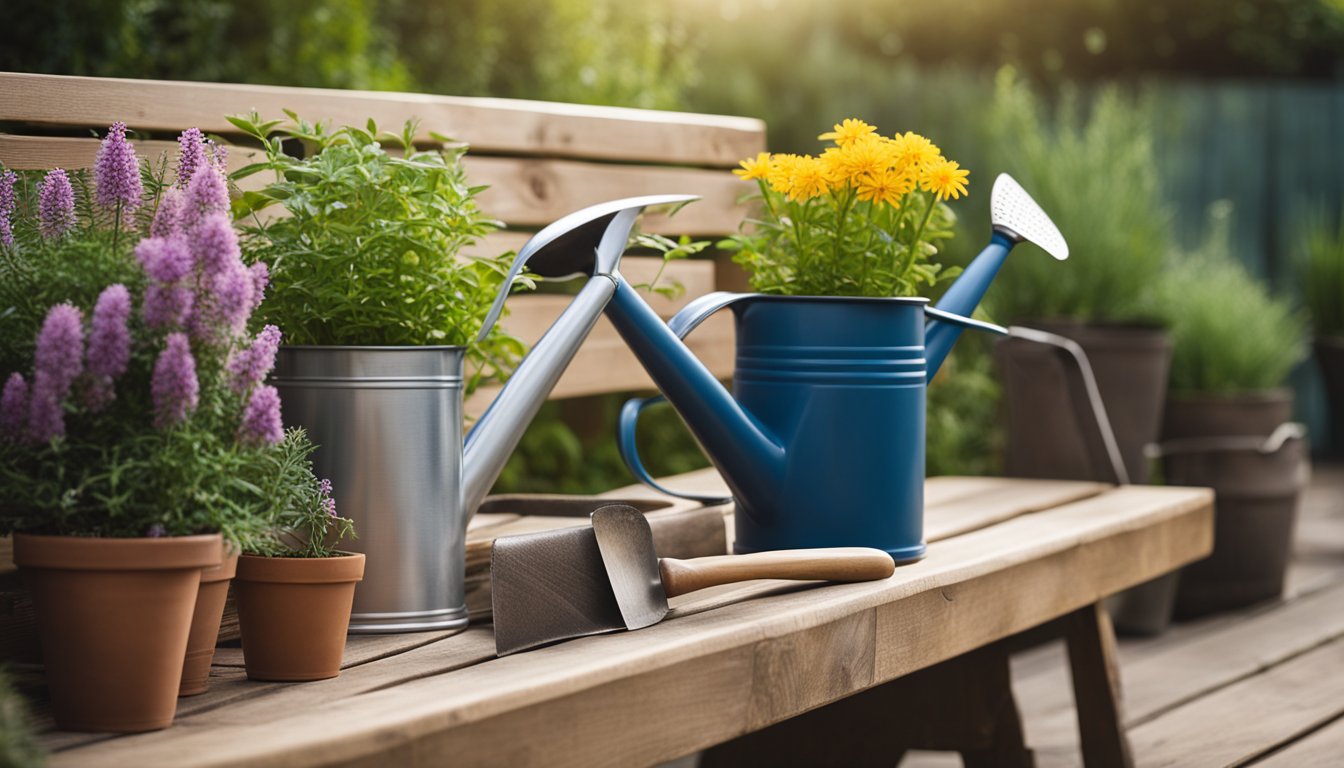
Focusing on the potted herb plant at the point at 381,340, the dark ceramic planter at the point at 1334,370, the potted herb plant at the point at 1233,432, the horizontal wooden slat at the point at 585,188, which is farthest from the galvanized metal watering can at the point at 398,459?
the dark ceramic planter at the point at 1334,370

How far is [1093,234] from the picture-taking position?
429cm

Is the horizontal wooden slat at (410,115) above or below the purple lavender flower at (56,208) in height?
above

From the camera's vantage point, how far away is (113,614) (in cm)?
96

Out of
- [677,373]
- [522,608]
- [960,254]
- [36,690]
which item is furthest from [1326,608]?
[36,690]

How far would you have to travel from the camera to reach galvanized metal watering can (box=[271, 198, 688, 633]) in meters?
1.24

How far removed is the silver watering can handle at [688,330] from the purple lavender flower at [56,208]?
0.57 m

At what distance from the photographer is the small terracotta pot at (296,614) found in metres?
1.11

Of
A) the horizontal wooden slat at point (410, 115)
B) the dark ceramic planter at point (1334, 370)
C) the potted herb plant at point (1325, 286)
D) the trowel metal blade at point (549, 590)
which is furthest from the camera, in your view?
the potted herb plant at point (1325, 286)

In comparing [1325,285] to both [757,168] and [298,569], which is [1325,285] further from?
[298,569]

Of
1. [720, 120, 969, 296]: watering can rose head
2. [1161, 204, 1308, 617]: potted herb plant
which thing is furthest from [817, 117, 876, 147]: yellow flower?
[1161, 204, 1308, 617]: potted herb plant

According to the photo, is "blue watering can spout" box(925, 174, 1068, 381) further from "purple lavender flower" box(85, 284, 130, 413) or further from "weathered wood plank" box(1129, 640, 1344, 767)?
"purple lavender flower" box(85, 284, 130, 413)

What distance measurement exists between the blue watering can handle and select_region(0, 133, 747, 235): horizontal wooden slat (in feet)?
1.79

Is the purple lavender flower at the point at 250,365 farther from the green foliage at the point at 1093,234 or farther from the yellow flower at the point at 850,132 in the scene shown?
the green foliage at the point at 1093,234

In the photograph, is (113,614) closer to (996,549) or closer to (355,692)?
(355,692)
